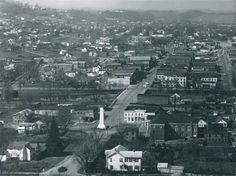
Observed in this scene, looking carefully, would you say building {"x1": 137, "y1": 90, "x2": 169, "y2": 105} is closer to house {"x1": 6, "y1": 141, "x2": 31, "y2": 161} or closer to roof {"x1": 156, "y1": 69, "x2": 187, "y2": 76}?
roof {"x1": 156, "y1": 69, "x2": 187, "y2": 76}

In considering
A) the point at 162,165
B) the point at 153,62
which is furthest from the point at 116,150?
the point at 153,62

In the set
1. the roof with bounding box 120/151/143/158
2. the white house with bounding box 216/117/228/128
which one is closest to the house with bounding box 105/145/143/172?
the roof with bounding box 120/151/143/158

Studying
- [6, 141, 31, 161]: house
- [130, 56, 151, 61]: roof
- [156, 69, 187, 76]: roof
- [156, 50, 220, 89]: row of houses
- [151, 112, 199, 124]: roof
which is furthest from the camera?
[130, 56, 151, 61]: roof

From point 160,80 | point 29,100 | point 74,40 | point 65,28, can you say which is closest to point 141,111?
point 29,100

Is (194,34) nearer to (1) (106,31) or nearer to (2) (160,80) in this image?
(1) (106,31)

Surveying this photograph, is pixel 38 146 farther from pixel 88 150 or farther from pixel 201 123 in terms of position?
pixel 201 123

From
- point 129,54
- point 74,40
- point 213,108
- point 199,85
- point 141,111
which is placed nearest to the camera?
point 141,111

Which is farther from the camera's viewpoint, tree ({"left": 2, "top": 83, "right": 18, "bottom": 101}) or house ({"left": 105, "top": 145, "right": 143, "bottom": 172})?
tree ({"left": 2, "top": 83, "right": 18, "bottom": 101})
